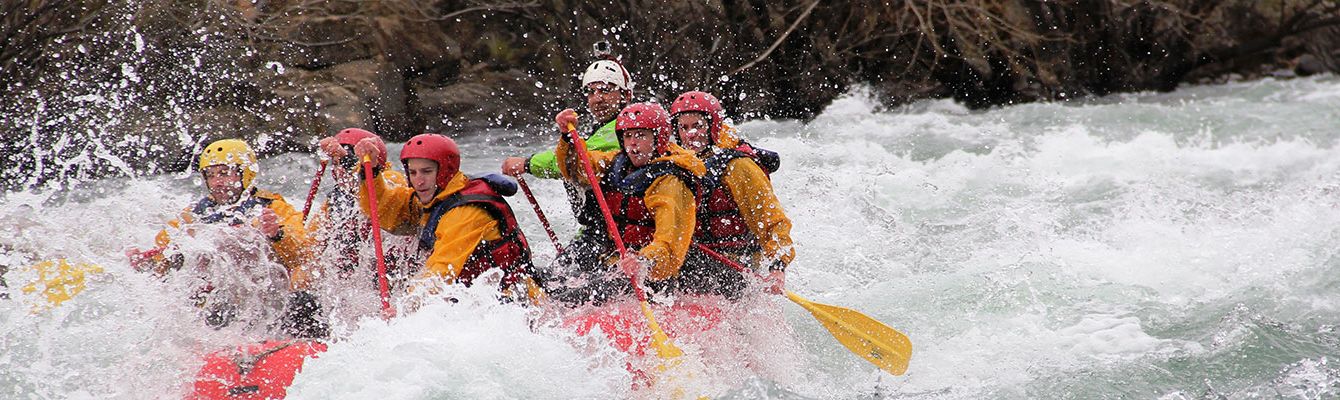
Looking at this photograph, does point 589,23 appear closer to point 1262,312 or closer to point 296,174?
point 296,174

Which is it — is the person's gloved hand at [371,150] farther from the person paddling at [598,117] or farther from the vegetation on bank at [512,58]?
the vegetation on bank at [512,58]

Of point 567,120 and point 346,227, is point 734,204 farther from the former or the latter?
point 346,227

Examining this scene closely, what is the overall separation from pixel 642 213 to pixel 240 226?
1.66 meters

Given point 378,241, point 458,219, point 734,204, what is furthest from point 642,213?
point 378,241

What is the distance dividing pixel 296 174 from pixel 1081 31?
302 inches

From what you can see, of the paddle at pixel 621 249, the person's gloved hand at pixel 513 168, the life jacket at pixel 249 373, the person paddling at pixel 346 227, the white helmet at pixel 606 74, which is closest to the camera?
the life jacket at pixel 249 373

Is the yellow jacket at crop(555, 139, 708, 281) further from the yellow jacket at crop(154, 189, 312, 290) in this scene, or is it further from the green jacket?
the yellow jacket at crop(154, 189, 312, 290)

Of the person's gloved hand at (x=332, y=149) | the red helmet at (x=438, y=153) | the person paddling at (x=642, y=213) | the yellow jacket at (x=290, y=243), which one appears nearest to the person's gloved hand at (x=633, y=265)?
the person paddling at (x=642, y=213)

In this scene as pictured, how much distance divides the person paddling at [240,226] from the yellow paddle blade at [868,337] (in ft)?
6.86

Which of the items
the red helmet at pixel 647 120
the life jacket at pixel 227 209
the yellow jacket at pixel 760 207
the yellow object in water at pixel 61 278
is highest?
the red helmet at pixel 647 120

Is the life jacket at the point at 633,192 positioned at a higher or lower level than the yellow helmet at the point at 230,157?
lower

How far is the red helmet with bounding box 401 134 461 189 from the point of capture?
495 cm

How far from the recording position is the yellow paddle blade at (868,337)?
5.45 metres

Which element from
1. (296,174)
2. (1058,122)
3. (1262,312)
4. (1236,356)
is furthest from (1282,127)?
(296,174)
